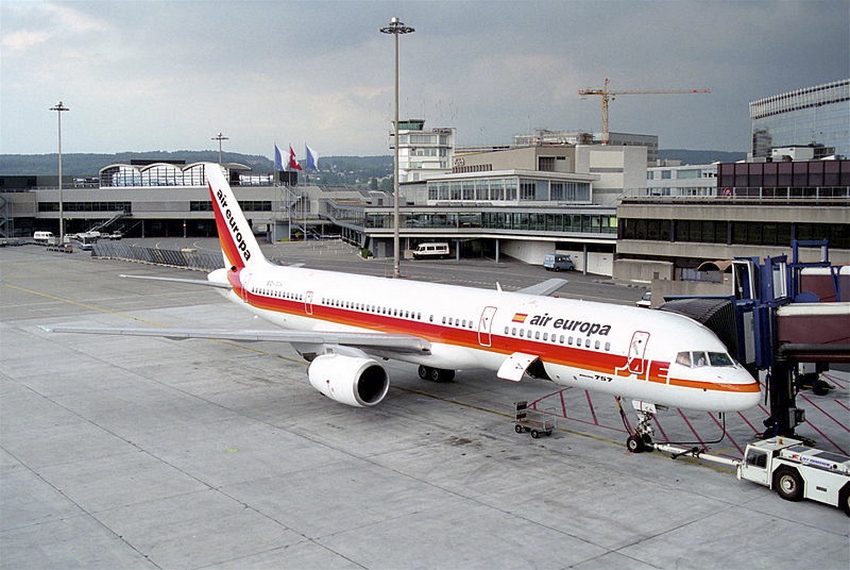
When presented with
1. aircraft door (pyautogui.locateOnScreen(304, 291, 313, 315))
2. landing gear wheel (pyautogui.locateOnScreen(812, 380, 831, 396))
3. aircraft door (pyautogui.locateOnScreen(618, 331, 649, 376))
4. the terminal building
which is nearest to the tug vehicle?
aircraft door (pyautogui.locateOnScreen(618, 331, 649, 376))

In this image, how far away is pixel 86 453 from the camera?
24719 mm

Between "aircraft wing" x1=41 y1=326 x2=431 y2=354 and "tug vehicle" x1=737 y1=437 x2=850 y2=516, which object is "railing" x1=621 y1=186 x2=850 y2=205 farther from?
"tug vehicle" x1=737 y1=437 x2=850 y2=516

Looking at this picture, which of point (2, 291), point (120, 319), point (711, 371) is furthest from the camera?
point (2, 291)

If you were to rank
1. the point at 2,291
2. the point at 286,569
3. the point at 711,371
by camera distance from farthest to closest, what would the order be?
the point at 2,291
the point at 711,371
the point at 286,569

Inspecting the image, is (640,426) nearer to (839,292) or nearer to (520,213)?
(839,292)

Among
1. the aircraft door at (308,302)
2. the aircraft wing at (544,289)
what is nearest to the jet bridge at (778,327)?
the aircraft wing at (544,289)

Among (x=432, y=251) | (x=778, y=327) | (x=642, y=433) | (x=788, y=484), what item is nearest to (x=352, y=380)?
(x=642, y=433)

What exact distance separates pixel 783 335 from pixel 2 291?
211 feet

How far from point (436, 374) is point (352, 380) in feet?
23.3

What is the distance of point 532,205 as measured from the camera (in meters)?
92.2

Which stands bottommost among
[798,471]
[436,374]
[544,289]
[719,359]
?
[798,471]

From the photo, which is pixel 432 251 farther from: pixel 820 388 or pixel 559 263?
pixel 820 388

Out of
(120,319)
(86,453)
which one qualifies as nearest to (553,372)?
(86,453)

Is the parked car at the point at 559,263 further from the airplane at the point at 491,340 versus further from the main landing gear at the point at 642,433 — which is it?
the main landing gear at the point at 642,433
